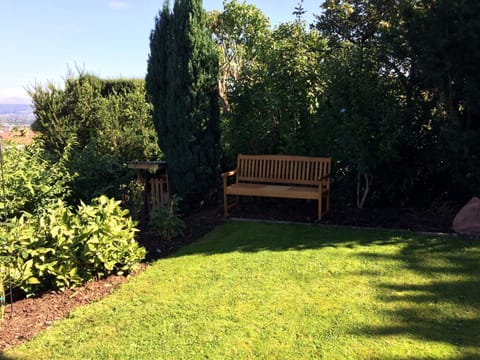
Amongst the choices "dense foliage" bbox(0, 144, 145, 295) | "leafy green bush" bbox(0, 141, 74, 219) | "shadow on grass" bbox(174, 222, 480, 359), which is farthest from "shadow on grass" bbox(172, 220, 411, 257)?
"leafy green bush" bbox(0, 141, 74, 219)

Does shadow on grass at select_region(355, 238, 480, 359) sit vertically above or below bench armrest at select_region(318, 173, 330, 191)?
below

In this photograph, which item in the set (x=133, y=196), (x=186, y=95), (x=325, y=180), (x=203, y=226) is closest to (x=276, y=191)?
(x=325, y=180)

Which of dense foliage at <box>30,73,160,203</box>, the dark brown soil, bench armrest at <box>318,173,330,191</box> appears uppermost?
dense foliage at <box>30,73,160,203</box>

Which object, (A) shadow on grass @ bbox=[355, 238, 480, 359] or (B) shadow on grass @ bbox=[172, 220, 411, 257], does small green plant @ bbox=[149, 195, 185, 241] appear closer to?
(B) shadow on grass @ bbox=[172, 220, 411, 257]

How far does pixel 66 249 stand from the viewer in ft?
13.3

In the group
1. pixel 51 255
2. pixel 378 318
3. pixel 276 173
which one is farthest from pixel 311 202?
pixel 51 255

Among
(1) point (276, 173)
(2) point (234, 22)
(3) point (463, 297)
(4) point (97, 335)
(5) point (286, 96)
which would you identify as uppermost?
(2) point (234, 22)

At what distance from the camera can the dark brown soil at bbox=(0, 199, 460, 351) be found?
3.54m

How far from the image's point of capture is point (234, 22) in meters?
12.7

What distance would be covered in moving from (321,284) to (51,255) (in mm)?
2677

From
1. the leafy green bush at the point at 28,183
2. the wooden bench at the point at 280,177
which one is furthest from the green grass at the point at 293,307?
the leafy green bush at the point at 28,183

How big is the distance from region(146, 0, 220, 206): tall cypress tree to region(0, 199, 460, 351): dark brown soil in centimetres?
77

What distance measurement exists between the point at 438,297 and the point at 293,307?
1.31 m

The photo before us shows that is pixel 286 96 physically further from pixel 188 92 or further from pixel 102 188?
pixel 102 188
